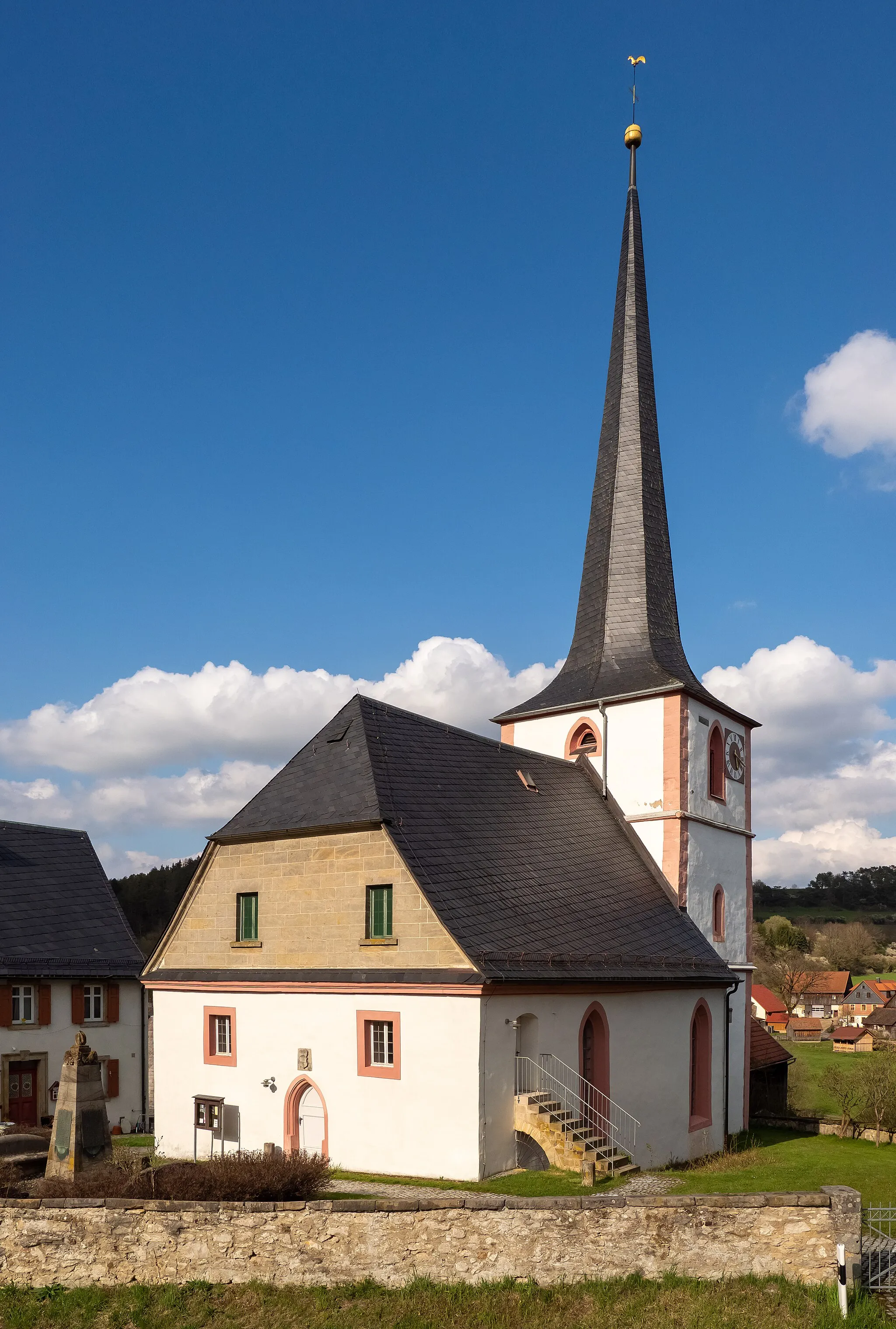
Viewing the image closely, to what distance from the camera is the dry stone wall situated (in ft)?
42.9

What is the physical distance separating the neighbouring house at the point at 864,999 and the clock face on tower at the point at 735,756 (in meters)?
82.5

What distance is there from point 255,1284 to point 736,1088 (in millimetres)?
16916

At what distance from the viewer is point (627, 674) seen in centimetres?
2869

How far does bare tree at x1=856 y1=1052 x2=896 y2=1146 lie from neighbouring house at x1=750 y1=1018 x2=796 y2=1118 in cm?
233

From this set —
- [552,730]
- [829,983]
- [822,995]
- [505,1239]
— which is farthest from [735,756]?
[829,983]

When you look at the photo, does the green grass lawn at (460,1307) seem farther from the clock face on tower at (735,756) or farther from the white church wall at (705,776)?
the clock face on tower at (735,756)

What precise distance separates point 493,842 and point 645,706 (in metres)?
7.58

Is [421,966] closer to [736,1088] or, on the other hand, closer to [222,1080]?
[222,1080]

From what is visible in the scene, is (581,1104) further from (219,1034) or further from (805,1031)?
(805,1031)

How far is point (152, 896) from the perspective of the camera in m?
67.9

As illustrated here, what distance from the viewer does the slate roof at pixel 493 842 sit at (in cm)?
1944

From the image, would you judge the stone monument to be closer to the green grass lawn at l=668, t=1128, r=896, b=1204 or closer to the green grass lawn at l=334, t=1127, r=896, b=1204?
the green grass lawn at l=334, t=1127, r=896, b=1204

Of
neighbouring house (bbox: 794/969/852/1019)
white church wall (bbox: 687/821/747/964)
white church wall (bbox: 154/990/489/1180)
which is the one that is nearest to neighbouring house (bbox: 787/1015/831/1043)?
neighbouring house (bbox: 794/969/852/1019)

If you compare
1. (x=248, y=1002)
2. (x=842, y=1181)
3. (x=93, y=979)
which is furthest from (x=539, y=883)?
(x=93, y=979)
